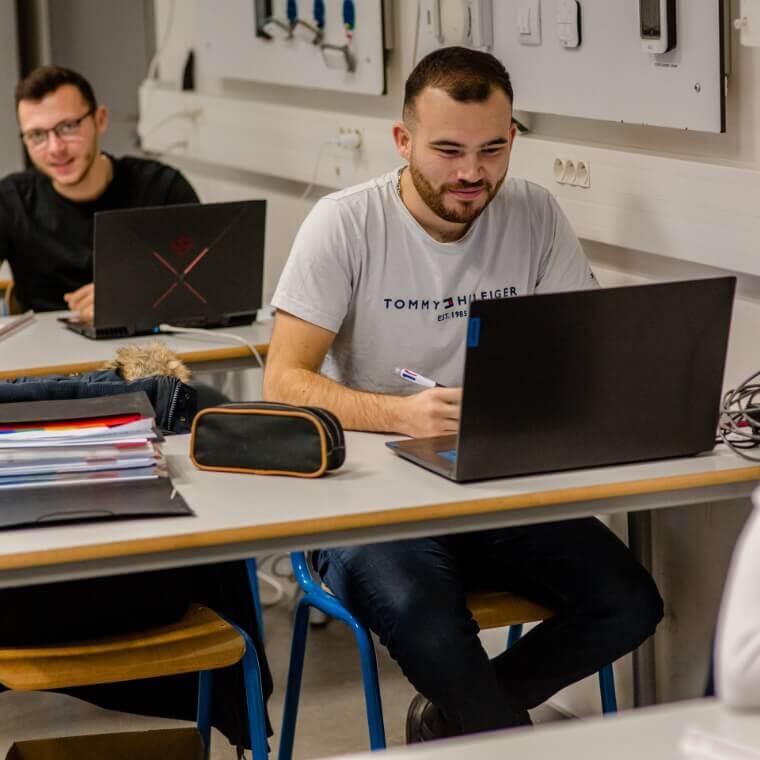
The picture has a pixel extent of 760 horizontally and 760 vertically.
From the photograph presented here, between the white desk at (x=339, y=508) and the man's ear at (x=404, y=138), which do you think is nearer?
the white desk at (x=339, y=508)

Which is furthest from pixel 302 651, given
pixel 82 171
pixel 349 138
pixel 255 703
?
pixel 82 171

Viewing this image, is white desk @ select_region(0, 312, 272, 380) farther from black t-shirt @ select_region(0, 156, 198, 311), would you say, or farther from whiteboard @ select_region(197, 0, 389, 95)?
whiteboard @ select_region(197, 0, 389, 95)

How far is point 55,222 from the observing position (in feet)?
12.0

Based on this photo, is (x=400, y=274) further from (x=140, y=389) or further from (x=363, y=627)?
(x=363, y=627)

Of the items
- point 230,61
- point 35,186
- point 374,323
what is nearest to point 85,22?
point 230,61

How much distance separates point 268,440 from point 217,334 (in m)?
1.14

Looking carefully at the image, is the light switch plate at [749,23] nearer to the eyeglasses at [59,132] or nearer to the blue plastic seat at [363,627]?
the blue plastic seat at [363,627]

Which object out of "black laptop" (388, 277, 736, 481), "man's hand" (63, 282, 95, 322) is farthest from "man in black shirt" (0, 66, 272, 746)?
"black laptop" (388, 277, 736, 481)

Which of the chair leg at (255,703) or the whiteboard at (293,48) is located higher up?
the whiteboard at (293,48)

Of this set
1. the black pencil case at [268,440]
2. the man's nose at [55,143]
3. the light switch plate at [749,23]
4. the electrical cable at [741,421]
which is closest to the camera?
the black pencil case at [268,440]

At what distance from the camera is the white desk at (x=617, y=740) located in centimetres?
111

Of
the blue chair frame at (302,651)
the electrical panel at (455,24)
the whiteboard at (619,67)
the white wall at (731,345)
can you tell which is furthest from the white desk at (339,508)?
the electrical panel at (455,24)

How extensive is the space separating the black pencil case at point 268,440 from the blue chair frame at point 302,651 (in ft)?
0.86

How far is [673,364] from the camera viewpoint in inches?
77.2
